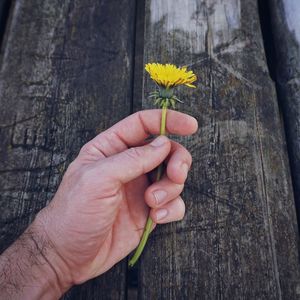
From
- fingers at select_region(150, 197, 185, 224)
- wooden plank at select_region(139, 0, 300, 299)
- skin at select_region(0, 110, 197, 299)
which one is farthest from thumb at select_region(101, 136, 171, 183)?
wooden plank at select_region(139, 0, 300, 299)

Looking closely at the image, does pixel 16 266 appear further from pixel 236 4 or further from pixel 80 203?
pixel 236 4

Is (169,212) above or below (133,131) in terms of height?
below

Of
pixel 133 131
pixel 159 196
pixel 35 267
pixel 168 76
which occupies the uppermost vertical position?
pixel 168 76

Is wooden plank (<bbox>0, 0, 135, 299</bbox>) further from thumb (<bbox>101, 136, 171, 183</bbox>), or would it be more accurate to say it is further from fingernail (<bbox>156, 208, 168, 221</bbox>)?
thumb (<bbox>101, 136, 171, 183</bbox>)

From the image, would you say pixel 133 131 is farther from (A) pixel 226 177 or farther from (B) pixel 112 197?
(A) pixel 226 177

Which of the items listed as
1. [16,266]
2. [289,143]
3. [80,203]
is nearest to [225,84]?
[289,143]

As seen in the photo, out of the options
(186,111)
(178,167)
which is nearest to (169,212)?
(178,167)
